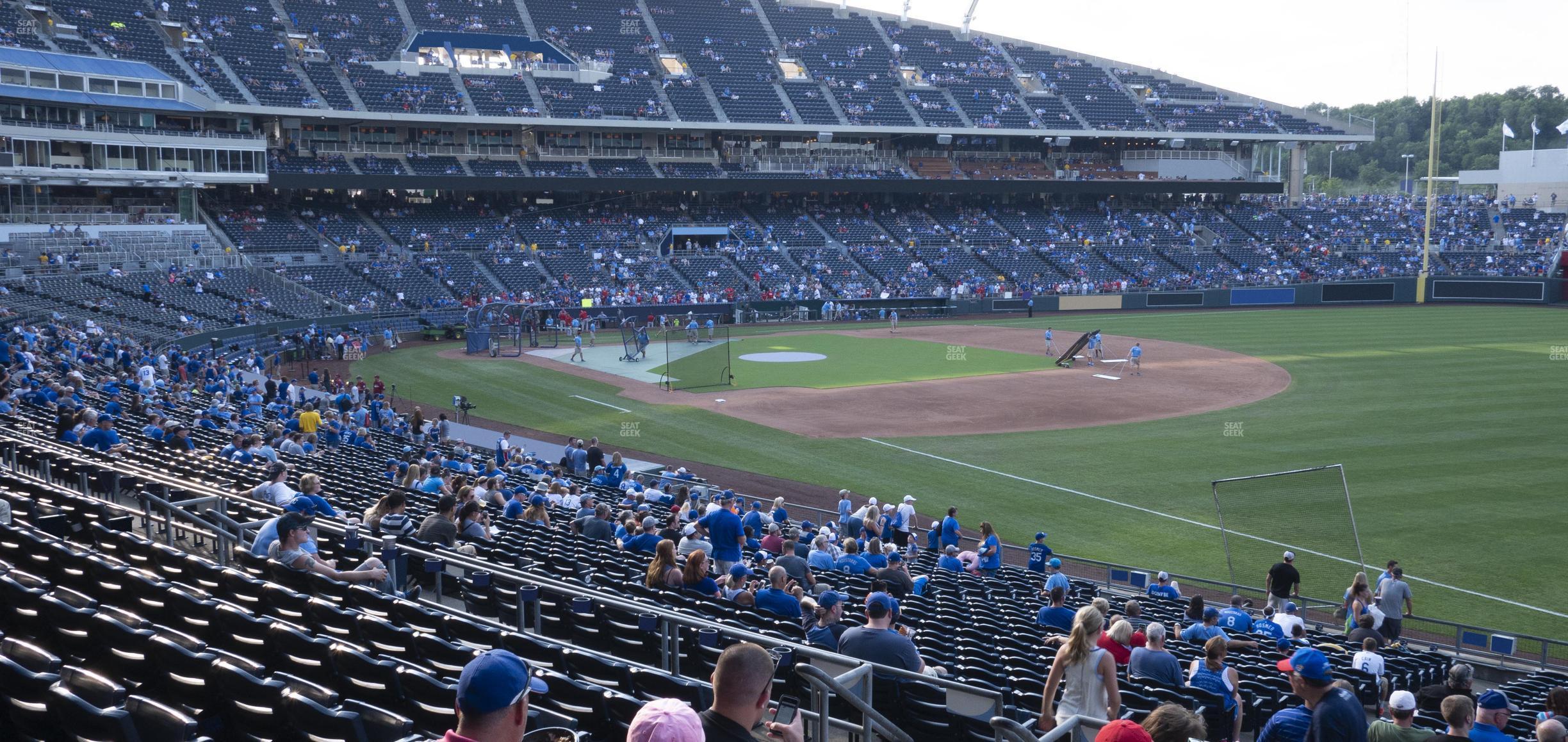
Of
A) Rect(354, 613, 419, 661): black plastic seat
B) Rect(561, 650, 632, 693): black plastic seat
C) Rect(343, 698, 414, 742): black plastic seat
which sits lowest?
Rect(561, 650, 632, 693): black plastic seat

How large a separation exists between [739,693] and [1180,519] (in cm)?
2066

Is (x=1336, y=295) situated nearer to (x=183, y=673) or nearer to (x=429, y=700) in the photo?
(x=429, y=700)

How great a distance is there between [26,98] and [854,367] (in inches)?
1478

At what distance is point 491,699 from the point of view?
13.2 feet

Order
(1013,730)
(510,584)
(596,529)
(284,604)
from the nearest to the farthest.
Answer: (1013,730) < (284,604) < (510,584) < (596,529)

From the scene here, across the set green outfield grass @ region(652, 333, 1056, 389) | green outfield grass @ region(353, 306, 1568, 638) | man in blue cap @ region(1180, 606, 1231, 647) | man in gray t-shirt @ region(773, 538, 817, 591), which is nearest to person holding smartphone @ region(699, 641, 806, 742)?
man in gray t-shirt @ region(773, 538, 817, 591)

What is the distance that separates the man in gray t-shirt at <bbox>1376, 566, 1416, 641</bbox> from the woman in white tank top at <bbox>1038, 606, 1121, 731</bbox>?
977 centimetres

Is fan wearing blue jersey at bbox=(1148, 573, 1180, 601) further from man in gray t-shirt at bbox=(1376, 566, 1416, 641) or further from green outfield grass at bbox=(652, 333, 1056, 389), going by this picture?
green outfield grass at bbox=(652, 333, 1056, 389)

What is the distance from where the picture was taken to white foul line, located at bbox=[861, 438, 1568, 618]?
18.3 m

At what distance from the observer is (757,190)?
74875mm

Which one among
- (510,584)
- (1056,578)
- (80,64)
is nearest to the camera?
(510,584)

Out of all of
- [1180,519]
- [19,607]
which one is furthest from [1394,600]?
[19,607]

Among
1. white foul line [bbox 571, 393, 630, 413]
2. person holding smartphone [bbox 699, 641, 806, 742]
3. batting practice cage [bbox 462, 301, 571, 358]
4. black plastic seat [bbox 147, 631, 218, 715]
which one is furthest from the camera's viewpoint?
batting practice cage [bbox 462, 301, 571, 358]

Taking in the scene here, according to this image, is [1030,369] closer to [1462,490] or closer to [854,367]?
[854,367]
